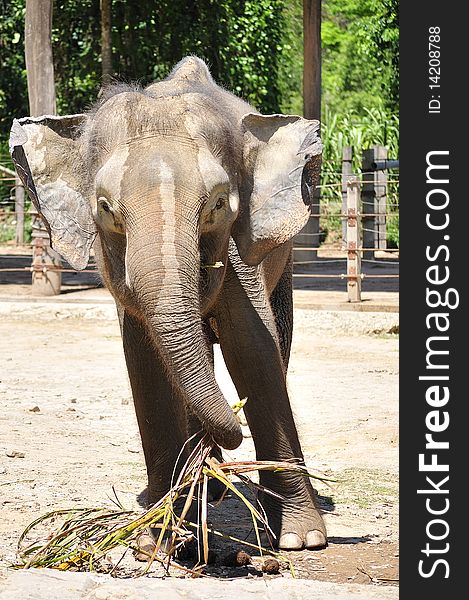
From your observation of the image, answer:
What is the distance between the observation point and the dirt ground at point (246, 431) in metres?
5.31

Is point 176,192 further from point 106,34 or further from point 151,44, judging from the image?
point 151,44

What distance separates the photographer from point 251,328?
197 inches

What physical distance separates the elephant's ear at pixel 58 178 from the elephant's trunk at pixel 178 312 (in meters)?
0.74

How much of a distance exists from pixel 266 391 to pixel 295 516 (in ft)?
1.90

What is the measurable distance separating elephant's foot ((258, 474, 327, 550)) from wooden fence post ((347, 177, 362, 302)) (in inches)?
304

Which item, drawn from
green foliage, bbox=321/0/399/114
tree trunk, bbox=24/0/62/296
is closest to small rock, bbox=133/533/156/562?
tree trunk, bbox=24/0/62/296

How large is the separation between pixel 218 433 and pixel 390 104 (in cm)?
2236

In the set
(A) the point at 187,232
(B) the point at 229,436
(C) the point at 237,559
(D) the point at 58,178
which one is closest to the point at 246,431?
(C) the point at 237,559

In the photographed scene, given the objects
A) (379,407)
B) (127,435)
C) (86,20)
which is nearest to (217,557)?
(127,435)

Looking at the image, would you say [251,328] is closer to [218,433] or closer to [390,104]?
[218,433]

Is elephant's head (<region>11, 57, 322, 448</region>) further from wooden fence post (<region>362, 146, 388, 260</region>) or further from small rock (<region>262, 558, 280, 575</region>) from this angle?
wooden fence post (<region>362, 146, 388, 260</region>)

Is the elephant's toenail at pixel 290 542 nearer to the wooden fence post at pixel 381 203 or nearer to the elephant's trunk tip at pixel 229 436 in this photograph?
the elephant's trunk tip at pixel 229 436

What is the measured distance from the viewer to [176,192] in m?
→ 4.15

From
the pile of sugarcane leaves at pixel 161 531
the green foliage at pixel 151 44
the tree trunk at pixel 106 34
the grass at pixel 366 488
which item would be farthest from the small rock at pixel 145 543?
the green foliage at pixel 151 44
